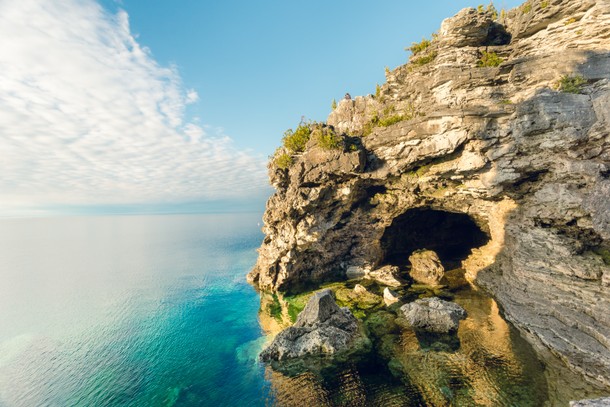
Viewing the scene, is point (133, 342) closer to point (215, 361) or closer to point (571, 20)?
point (215, 361)

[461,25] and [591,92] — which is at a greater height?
[461,25]

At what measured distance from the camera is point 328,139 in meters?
26.7

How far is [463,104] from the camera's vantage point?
72.6ft

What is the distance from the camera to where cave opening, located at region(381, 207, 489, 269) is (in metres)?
36.7

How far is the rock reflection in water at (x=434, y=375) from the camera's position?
1366 cm

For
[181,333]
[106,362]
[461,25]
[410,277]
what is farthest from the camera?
[410,277]

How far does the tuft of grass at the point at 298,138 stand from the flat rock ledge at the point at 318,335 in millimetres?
17642

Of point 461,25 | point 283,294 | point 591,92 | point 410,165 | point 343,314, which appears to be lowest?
point 283,294

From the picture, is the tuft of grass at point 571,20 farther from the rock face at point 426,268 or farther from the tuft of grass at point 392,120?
the rock face at point 426,268

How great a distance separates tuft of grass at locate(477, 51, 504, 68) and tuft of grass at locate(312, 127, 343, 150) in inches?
549

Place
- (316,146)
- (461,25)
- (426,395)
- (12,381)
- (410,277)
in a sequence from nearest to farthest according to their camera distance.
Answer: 1. (426,395)
2. (12,381)
3. (461,25)
4. (316,146)
5. (410,277)

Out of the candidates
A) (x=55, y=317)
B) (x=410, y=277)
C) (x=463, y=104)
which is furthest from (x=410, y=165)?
(x=55, y=317)

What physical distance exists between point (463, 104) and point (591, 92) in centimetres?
767

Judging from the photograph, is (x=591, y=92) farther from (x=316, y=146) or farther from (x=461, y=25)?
(x=316, y=146)
